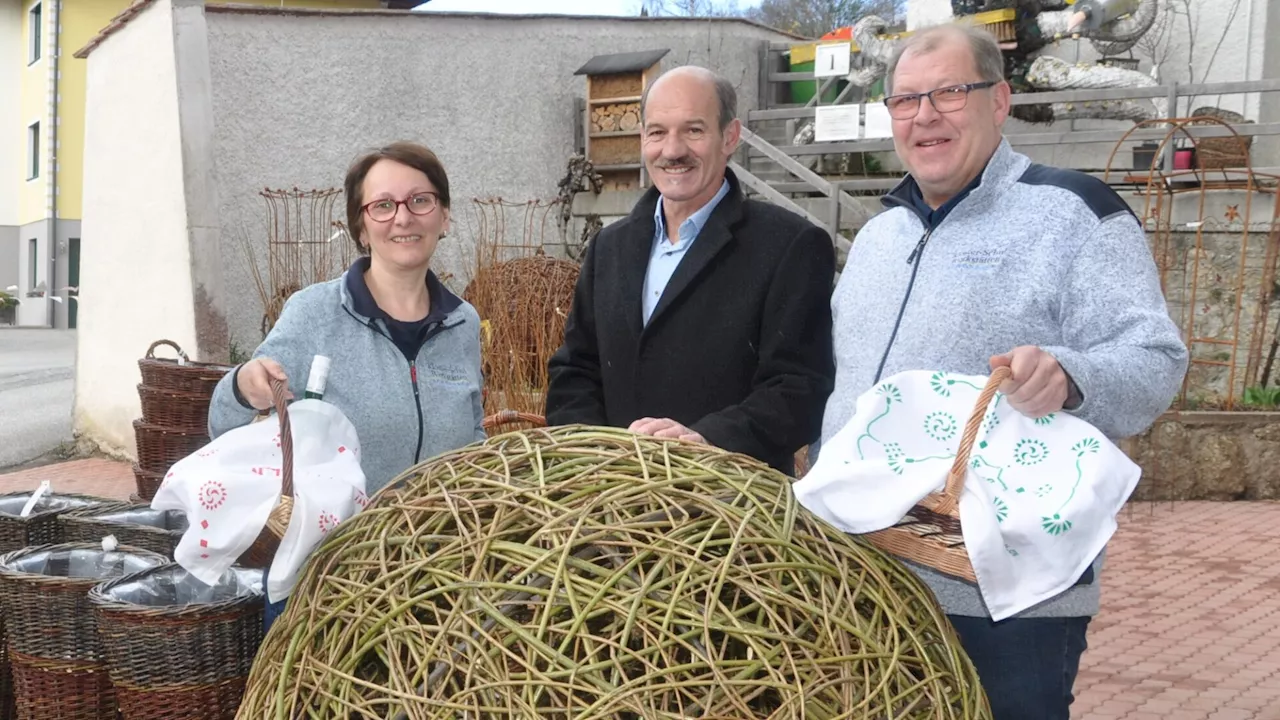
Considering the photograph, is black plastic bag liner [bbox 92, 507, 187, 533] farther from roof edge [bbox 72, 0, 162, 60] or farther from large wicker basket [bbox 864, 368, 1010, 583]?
roof edge [bbox 72, 0, 162, 60]

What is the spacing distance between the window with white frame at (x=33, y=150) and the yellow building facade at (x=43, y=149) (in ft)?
0.07

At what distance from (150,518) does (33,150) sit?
26.6 m

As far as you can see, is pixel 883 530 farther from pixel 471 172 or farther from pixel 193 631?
pixel 471 172

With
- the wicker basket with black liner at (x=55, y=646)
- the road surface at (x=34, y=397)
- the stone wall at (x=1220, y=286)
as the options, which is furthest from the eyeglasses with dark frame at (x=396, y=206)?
the road surface at (x=34, y=397)

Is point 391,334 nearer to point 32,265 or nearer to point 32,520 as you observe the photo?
point 32,520

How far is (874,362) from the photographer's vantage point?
2.15 m

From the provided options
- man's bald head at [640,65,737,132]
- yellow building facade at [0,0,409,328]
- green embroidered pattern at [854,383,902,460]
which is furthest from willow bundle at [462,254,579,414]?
yellow building facade at [0,0,409,328]

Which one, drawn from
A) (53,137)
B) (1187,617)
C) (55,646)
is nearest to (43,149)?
(53,137)

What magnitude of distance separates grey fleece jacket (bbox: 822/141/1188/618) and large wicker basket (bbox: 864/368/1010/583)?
25cm

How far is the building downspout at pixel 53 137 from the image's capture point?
24.7 m

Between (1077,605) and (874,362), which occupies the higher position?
(874,362)

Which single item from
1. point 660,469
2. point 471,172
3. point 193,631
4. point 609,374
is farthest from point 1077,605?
point 471,172

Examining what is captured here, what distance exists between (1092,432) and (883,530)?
0.33 meters

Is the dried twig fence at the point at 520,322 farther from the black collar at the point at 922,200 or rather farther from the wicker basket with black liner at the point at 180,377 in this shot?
the black collar at the point at 922,200
